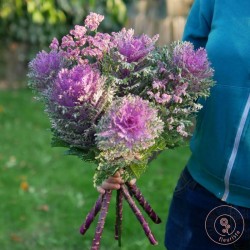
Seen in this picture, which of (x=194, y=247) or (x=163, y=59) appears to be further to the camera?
(x=194, y=247)

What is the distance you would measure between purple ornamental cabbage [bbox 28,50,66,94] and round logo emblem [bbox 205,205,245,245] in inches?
29.1

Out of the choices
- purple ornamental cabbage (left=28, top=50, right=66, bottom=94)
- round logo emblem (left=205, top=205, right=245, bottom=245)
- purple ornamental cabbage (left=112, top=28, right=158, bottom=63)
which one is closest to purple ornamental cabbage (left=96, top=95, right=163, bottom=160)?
purple ornamental cabbage (left=112, top=28, right=158, bottom=63)

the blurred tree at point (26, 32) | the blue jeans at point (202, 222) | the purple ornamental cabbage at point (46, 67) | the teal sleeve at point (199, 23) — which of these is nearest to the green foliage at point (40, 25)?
the blurred tree at point (26, 32)

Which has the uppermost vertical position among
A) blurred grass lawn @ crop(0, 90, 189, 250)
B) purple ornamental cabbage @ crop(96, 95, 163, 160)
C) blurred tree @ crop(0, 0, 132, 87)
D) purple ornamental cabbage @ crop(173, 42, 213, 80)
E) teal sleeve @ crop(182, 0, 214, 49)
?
teal sleeve @ crop(182, 0, 214, 49)

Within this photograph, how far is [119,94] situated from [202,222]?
1.99ft

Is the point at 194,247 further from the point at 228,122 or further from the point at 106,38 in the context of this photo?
the point at 106,38

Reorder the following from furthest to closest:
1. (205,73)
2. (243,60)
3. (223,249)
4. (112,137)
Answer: (223,249)
(243,60)
(205,73)
(112,137)

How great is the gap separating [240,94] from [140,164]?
42cm

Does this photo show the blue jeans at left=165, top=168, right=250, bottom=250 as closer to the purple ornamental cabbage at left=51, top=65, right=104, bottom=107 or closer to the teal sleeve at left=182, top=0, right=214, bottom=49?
the teal sleeve at left=182, top=0, right=214, bottom=49

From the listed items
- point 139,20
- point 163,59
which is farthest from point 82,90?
point 139,20

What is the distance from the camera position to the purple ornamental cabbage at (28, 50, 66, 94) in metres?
2.07

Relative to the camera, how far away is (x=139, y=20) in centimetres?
700

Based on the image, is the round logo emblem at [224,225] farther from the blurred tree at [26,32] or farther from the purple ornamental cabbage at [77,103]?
the blurred tree at [26,32]

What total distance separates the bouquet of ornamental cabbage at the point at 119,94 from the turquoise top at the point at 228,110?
143mm
